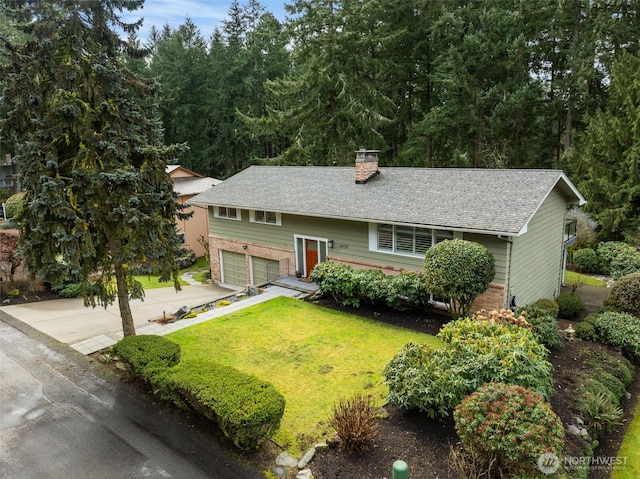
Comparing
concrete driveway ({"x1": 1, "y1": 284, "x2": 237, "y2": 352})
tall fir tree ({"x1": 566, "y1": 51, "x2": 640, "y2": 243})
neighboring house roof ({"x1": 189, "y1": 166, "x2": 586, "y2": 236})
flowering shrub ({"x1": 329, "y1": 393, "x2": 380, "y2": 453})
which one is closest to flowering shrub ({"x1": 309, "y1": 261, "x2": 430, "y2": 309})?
neighboring house roof ({"x1": 189, "y1": 166, "x2": 586, "y2": 236})

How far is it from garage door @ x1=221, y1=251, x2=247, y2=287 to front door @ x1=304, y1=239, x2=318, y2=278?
13.4 feet

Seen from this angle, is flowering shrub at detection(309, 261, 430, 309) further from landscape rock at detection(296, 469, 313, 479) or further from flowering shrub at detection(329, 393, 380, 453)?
landscape rock at detection(296, 469, 313, 479)

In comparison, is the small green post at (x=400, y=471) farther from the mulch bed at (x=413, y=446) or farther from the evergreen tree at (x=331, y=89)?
the evergreen tree at (x=331, y=89)

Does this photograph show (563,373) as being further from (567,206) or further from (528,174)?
(567,206)

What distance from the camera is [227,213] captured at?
2081 centimetres

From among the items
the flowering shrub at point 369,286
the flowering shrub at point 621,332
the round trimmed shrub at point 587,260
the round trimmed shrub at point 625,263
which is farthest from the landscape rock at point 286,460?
the round trimmed shrub at point 587,260

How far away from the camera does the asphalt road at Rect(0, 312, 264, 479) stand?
279 inches

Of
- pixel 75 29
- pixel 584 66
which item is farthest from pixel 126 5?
pixel 584 66

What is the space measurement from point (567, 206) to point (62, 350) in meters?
18.8

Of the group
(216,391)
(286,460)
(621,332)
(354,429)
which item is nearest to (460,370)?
(354,429)

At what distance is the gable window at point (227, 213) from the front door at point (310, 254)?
417 cm

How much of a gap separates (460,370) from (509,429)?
5.26ft

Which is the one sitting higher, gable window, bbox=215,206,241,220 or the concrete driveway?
gable window, bbox=215,206,241,220

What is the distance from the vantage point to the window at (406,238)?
14070 millimetres
